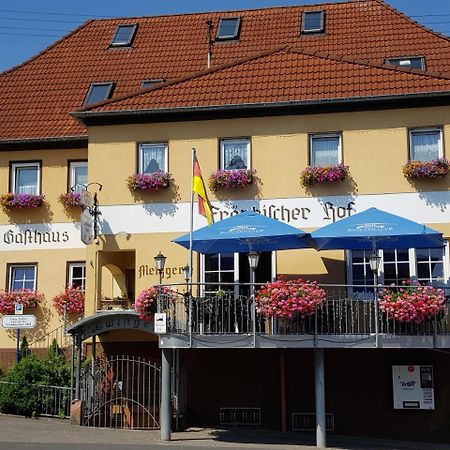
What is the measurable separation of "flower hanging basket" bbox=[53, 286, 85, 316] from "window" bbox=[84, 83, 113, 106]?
558 centimetres

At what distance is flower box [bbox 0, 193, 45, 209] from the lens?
2120 centimetres

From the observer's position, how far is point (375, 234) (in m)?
15.3

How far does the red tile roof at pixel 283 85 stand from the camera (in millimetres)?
18359

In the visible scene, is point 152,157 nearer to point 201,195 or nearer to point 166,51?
point 201,195

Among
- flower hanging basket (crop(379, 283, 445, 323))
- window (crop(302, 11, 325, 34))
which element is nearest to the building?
flower hanging basket (crop(379, 283, 445, 323))

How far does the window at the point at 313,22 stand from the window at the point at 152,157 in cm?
783

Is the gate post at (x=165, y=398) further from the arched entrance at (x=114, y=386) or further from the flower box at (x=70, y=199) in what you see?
the flower box at (x=70, y=199)

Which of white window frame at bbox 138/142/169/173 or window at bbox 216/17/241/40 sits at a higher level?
window at bbox 216/17/241/40

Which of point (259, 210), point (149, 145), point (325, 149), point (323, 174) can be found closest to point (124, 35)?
point (149, 145)

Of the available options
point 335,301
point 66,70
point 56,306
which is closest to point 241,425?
point 335,301

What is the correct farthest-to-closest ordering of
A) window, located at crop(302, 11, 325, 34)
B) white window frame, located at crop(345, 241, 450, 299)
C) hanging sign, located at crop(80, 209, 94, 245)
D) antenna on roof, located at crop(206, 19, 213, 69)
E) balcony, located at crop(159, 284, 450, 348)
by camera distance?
window, located at crop(302, 11, 325, 34), antenna on roof, located at crop(206, 19, 213, 69), hanging sign, located at crop(80, 209, 94, 245), white window frame, located at crop(345, 241, 450, 299), balcony, located at crop(159, 284, 450, 348)

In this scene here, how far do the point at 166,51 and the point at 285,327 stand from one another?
12.4 meters

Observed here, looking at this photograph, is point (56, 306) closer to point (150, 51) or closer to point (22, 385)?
point (22, 385)

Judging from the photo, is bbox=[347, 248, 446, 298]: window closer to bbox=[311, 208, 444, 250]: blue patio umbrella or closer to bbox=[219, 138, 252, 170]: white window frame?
bbox=[311, 208, 444, 250]: blue patio umbrella
